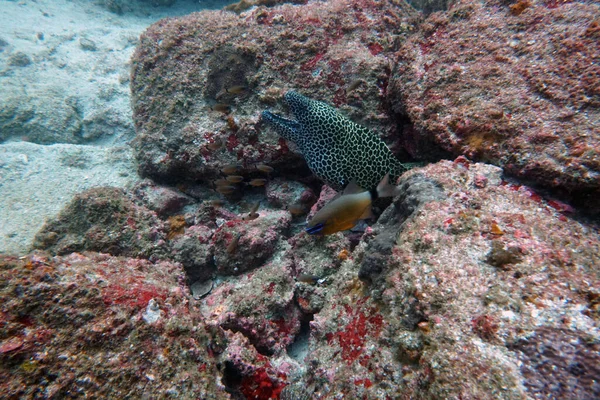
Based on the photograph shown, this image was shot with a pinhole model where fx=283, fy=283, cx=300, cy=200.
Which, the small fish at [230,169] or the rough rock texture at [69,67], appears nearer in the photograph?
the small fish at [230,169]

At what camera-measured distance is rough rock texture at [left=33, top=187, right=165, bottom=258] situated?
392 cm

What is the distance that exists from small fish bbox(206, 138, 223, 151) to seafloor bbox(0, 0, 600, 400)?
80 mm

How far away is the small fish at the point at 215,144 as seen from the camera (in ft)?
15.2

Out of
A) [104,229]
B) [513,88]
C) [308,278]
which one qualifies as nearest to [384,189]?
[308,278]

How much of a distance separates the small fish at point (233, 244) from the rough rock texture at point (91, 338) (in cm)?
155

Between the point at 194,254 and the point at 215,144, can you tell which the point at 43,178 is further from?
the point at 194,254

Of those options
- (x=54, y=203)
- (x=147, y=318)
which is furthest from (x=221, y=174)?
(x=54, y=203)

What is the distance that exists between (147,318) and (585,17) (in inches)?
199

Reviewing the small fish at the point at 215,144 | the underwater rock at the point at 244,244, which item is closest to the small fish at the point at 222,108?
the small fish at the point at 215,144

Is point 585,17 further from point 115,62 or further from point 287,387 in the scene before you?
point 115,62

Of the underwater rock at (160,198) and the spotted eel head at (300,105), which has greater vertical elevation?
the spotted eel head at (300,105)

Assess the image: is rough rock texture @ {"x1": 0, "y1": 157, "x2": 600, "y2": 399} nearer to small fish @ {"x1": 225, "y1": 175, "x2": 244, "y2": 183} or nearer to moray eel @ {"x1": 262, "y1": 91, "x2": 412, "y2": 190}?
moray eel @ {"x1": 262, "y1": 91, "x2": 412, "y2": 190}

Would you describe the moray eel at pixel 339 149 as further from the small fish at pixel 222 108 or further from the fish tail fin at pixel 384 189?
the small fish at pixel 222 108

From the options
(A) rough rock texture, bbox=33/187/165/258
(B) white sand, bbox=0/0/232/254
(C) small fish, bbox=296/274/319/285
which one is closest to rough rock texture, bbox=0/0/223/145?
(B) white sand, bbox=0/0/232/254
